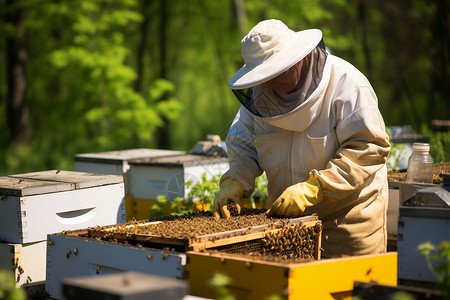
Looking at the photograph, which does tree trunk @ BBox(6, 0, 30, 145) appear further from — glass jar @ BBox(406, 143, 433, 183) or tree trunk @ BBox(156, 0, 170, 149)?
glass jar @ BBox(406, 143, 433, 183)

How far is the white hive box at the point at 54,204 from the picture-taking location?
3459 millimetres

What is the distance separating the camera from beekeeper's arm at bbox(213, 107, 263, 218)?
12.0 feet

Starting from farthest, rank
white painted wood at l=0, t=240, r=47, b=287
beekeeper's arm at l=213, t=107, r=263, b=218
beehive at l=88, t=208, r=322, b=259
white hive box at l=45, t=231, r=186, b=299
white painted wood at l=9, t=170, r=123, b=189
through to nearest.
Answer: white painted wood at l=9, t=170, r=123, b=189
beekeeper's arm at l=213, t=107, r=263, b=218
white painted wood at l=0, t=240, r=47, b=287
beehive at l=88, t=208, r=322, b=259
white hive box at l=45, t=231, r=186, b=299

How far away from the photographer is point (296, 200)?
3.16 metres

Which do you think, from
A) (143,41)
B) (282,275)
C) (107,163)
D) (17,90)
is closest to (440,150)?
(107,163)

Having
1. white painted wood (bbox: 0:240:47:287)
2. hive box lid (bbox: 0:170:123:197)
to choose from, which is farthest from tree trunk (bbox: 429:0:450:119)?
white painted wood (bbox: 0:240:47:287)

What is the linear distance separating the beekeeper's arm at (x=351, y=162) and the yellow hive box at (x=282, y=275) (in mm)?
742

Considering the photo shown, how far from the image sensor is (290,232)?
2.90 metres

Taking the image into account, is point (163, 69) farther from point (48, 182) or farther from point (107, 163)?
point (48, 182)

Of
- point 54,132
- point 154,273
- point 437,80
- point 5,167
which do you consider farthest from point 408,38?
point 154,273

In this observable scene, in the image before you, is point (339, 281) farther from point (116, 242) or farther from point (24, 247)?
point (24, 247)

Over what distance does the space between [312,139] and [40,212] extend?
1.73 m

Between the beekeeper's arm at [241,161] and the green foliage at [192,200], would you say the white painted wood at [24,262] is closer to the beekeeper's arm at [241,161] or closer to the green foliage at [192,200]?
the beekeeper's arm at [241,161]

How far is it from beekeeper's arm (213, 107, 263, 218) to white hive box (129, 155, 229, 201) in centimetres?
136
